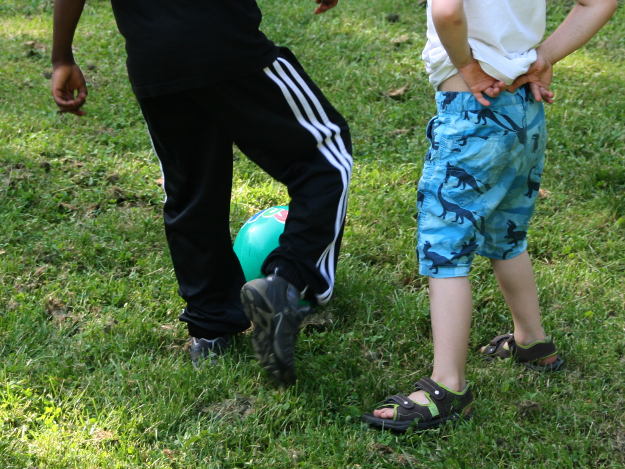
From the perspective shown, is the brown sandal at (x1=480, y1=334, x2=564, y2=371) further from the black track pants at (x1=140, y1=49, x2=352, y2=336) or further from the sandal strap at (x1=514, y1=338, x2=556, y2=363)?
the black track pants at (x1=140, y1=49, x2=352, y2=336)

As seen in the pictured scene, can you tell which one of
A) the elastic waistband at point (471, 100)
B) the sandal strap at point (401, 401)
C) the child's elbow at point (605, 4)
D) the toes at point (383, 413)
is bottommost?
the toes at point (383, 413)

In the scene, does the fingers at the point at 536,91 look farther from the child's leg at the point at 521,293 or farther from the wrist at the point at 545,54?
the child's leg at the point at 521,293

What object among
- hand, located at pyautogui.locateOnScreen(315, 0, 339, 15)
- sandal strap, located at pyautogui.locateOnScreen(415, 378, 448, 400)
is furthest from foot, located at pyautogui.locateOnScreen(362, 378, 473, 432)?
hand, located at pyautogui.locateOnScreen(315, 0, 339, 15)

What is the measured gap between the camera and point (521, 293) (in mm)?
3225

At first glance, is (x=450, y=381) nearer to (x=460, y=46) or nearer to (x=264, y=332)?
(x=264, y=332)

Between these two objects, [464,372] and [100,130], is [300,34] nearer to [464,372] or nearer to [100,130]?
[100,130]

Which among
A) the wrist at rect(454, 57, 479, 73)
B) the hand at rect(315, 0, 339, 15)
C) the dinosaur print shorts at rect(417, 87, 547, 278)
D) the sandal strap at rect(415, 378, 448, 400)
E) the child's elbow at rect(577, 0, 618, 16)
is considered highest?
the hand at rect(315, 0, 339, 15)

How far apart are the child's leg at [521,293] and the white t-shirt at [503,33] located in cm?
73

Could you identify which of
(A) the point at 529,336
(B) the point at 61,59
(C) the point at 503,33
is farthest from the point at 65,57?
(A) the point at 529,336

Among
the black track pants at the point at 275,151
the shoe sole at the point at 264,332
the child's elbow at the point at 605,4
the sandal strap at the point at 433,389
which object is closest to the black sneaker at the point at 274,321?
the shoe sole at the point at 264,332

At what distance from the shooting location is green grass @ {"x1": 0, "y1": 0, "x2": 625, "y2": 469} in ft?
9.48

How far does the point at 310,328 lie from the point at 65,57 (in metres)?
1.43

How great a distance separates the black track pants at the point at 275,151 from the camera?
2990 millimetres

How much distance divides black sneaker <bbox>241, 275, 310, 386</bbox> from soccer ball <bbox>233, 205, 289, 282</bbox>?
0.77 m
